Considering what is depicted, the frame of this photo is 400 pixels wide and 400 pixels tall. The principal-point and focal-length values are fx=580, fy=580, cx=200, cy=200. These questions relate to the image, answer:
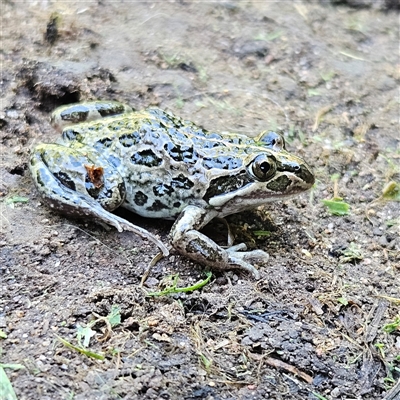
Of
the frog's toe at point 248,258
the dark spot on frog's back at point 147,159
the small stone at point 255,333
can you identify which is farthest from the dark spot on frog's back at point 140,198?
the small stone at point 255,333

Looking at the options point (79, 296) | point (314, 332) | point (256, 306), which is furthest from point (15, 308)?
point (314, 332)

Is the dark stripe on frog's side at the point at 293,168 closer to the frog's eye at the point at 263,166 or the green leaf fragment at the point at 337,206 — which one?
the frog's eye at the point at 263,166

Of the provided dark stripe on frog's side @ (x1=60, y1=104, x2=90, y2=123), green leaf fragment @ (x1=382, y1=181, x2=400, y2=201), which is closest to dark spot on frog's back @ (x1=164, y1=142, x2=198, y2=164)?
dark stripe on frog's side @ (x1=60, y1=104, x2=90, y2=123)

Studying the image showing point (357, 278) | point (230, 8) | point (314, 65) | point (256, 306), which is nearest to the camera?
point (256, 306)

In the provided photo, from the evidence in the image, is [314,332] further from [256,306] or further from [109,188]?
[109,188]

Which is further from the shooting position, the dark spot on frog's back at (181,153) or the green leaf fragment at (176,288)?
the dark spot on frog's back at (181,153)

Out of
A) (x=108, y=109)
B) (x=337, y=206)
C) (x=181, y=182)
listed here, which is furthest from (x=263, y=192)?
(x=108, y=109)

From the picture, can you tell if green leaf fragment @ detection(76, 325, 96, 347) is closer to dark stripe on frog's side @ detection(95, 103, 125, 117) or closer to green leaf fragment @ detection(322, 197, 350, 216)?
dark stripe on frog's side @ detection(95, 103, 125, 117)
